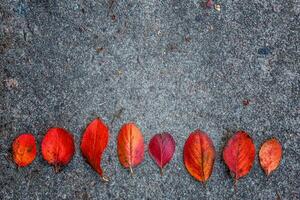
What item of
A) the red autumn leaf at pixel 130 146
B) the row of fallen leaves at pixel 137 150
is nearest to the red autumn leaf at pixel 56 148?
the row of fallen leaves at pixel 137 150

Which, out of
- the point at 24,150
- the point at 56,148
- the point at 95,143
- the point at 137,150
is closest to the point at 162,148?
the point at 137,150

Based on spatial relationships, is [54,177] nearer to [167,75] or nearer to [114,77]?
[114,77]

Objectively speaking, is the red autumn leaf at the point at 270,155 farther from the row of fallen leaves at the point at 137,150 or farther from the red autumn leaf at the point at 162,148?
the red autumn leaf at the point at 162,148

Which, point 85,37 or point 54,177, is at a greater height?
point 85,37

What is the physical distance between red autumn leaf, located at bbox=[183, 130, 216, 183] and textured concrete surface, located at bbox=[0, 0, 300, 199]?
3cm

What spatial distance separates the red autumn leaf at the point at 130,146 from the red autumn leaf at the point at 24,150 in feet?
1.24

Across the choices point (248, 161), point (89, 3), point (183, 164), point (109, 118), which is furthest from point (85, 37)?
point (248, 161)

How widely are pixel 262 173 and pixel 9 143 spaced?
1.13m

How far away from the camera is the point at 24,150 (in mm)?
2049

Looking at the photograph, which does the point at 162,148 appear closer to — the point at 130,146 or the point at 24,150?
the point at 130,146

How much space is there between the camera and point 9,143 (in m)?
2.06

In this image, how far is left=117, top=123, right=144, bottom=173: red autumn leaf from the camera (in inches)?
80.9

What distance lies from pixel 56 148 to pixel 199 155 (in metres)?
0.62

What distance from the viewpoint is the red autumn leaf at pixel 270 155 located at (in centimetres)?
208
